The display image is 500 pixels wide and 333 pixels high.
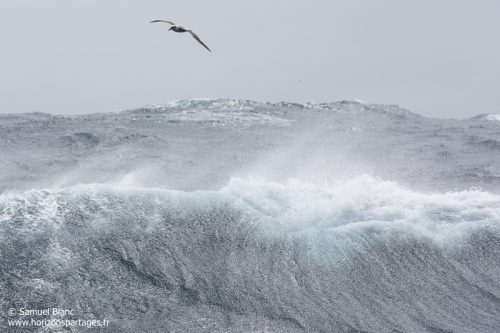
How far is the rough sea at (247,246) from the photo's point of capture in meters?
14.0

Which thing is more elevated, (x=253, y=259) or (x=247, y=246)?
(x=247, y=246)

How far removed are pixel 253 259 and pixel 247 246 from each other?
574mm

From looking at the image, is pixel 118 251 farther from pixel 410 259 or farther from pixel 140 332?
pixel 410 259

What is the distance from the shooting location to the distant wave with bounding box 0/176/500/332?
555 inches

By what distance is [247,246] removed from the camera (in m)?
16.6

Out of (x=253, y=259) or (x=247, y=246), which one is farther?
(x=247, y=246)

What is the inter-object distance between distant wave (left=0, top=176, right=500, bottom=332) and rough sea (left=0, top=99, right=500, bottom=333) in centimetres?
4

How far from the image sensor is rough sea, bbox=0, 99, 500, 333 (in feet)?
46.0

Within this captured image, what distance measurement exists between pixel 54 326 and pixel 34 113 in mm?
29142

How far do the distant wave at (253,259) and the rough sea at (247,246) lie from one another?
4 cm

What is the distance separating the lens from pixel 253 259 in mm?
16078

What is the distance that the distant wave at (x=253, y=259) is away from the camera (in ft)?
46.2

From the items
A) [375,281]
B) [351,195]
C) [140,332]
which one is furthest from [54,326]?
[351,195]

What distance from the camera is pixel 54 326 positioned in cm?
1309
